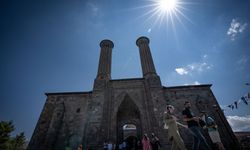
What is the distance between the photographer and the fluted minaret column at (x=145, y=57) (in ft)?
51.1

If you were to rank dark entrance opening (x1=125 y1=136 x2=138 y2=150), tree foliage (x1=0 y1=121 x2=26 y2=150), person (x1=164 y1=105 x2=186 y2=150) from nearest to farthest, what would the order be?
person (x1=164 y1=105 x2=186 y2=150) → dark entrance opening (x1=125 y1=136 x2=138 y2=150) → tree foliage (x1=0 y1=121 x2=26 y2=150)

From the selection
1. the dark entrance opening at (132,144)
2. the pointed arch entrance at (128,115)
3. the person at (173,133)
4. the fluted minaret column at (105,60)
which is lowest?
the person at (173,133)

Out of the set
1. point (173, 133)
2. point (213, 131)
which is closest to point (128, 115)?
point (213, 131)

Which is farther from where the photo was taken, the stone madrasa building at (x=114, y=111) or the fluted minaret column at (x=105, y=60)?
the fluted minaret column at (x=105, y=60)

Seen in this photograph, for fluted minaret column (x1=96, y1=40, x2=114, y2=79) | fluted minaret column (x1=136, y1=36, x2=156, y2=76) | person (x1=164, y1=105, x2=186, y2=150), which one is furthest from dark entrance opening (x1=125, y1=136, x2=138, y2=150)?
person (x1=164, y1=105, x2=186, y2=150)

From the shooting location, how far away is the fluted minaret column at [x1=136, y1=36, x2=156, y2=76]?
51.1ft

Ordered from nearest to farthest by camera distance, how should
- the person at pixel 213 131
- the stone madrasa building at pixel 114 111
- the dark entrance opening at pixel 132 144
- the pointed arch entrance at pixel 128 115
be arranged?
the person at pixel 213 131 → the stone madrasa building at pixel 114 111 → the dark entrance opening at pixel 132 144 → the pointed arch entrance at pixel 128 115

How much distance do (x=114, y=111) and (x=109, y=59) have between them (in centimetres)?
760

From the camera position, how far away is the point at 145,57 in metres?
17.0

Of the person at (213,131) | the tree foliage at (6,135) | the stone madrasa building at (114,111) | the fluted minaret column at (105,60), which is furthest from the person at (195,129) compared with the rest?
the tree foliage at (6,135)

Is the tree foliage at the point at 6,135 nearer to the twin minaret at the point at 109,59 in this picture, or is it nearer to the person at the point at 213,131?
the twin minaret at the point at 109,59

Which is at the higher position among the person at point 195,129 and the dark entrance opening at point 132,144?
the dark entrance opening at point 132,144

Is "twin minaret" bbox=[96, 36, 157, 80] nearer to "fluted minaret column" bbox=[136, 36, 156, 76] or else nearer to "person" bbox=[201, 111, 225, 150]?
"fluted minaret column" bbox=[136, 36, 156, 76]

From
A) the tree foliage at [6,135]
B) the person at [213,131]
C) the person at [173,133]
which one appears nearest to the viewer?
the person at [173,133]
